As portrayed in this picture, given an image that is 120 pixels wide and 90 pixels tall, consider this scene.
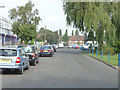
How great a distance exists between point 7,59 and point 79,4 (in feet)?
72.0

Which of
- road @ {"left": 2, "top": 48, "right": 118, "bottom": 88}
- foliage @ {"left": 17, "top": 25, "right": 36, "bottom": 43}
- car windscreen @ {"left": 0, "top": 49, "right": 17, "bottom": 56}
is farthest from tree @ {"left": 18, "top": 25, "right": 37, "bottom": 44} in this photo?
car windscreen @ {"left": 0, "top": 49, "right": 17, "bottom": 56}

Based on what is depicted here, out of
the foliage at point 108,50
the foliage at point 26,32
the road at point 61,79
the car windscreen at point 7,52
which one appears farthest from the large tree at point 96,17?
the car windscreen at point 7,52

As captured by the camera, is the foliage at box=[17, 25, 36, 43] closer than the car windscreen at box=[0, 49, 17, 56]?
No

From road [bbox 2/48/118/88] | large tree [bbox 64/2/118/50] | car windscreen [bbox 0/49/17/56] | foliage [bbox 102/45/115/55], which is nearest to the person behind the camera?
road [bbox 2/48/118/88]

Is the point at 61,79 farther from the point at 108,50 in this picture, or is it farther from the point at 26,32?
the point at 26,32

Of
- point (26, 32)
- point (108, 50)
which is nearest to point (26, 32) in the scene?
point (26, 32)

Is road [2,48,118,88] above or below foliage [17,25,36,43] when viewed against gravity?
below

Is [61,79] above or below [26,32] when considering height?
below

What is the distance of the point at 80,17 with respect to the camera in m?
Result: 31.7

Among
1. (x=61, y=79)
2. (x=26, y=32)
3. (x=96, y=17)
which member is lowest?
(x=61, y=79)

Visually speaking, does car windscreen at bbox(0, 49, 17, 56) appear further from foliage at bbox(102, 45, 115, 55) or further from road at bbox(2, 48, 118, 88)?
foliage at bbox(102, 45, 115, 55)

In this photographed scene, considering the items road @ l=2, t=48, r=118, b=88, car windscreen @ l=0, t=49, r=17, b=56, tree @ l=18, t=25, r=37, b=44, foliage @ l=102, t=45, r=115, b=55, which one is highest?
tree @ l=18, t=25, r=37, b=44

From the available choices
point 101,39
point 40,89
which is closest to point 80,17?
point 101,39

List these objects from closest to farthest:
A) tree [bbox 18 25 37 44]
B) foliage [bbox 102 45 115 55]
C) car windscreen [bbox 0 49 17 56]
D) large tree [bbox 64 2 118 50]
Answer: car windscreen [bbox 0 49 17 56] < foliage [bbox 102 45 115 55] < large tree [bbox 64 2 118 50] < tree [bbox 18 25 37 44]
